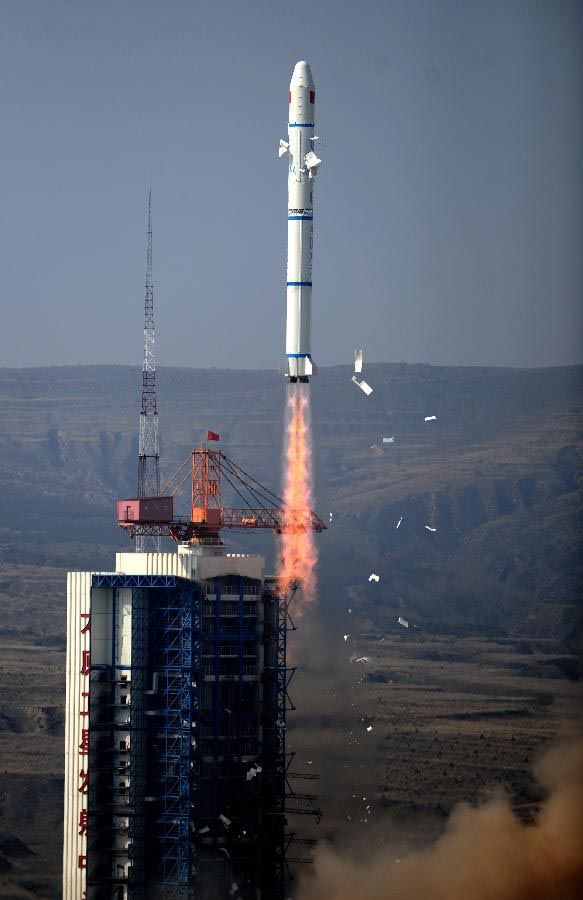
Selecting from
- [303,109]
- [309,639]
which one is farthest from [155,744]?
[303,109]

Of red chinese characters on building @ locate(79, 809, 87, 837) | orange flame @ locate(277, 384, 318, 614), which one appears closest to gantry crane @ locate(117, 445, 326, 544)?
orange flame @ locate(277, 384, 318, 614)

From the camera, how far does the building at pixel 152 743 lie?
399ft

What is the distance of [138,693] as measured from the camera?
401 feet

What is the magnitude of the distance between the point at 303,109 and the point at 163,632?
31.1 metres

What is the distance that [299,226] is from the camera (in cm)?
13188

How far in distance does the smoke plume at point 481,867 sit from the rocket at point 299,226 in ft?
90.0

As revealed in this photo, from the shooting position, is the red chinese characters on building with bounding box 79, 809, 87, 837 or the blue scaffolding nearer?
the red chinese characters on building with bounding box 79, 809, 87, 837

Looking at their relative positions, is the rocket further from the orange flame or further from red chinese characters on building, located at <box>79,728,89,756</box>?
red chinese characters on building, located at <box>79,728,89,756</box>

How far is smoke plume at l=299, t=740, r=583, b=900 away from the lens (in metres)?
124

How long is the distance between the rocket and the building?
13.6 metres

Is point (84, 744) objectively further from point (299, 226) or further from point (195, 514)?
point (299, 226)

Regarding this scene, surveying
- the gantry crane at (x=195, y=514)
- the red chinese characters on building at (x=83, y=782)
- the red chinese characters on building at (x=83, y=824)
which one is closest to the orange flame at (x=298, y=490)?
the gantry crane at (x=195, y=514)

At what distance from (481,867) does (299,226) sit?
36.9 m

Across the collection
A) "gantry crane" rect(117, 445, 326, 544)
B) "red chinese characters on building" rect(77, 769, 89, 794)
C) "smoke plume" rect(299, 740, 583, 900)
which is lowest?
"smoke plume" rect(299, 740, 583, 900)
